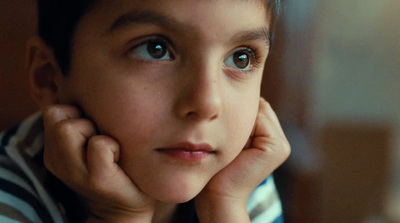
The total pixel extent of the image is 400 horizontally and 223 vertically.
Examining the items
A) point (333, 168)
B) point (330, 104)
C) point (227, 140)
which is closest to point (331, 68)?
point (330, 104)

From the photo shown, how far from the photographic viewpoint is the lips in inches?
20.4

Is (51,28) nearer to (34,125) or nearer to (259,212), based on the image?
(34,125)

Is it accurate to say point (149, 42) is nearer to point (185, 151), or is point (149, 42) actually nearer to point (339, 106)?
point (185, 151)

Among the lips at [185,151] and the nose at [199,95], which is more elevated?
the nose at [199,95]

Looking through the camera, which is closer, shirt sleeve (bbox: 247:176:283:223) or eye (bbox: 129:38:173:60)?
eye (bbox: 129:38:173:60)

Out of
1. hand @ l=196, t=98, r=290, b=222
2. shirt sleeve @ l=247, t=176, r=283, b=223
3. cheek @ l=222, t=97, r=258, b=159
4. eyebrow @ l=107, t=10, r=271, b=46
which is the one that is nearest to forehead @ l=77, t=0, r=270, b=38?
eyebrow @ l=107, t=10, r=271, b=46

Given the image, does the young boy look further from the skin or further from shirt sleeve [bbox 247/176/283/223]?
shirt sleeve [bbox 247/176/283/223]

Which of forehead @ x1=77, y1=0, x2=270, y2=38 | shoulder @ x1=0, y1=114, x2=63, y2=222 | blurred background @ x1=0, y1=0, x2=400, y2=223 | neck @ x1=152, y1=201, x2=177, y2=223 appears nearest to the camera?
forehead @ x1=77, y1=0, x2=270, y2=38

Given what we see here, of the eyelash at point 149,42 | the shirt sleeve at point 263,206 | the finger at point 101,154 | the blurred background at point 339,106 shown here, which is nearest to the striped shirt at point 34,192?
the shirt sleeve at point 263,206

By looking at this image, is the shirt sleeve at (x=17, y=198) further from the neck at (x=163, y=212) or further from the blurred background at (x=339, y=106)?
the blurred background at (x=339, y=106)

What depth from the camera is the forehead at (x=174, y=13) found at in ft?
1.61

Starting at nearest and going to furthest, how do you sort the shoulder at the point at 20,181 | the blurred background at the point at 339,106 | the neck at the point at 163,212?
the shoulder at the point at 20,181 → the neck at the point at 163,212 → the blurred background at the point at 339,106

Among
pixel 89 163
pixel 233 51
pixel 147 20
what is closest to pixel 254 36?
pixel 233 51

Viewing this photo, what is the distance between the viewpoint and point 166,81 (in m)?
0.51
